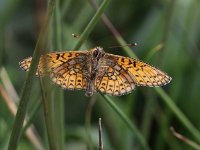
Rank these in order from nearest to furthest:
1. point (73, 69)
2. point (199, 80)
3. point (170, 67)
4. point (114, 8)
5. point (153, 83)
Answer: point (153, 83) → point (73, 69) → point (199, 80) → point (170, 67) → point (114, 8)

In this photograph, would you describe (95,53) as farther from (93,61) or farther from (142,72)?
(142,72)

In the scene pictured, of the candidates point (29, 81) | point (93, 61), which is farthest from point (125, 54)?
point (29, 81)

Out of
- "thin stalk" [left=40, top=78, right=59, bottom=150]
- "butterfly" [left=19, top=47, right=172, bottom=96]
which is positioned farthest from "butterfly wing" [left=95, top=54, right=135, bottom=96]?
"thin stalk" [left=40, top=78, right=59, bottom=150]

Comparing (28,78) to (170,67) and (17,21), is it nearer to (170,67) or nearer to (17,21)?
(170,67)

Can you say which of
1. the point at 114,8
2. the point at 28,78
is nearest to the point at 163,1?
the point at 114,8

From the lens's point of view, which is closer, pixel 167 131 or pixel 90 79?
pixel 90 79

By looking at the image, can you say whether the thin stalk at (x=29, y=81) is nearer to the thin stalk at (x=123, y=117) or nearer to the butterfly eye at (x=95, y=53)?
the thin stalk at (x=123, y=117)

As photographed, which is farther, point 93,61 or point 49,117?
point 93,61
